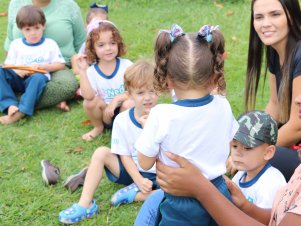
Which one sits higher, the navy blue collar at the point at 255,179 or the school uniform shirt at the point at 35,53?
the school uniform shirt at the point at 35,53

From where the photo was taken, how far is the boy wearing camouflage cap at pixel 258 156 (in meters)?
2.68

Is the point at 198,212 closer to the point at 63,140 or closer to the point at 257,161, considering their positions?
the point at 257,161

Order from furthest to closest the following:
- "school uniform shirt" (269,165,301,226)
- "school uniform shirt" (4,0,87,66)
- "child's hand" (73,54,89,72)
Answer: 1. "school uniform shirt" (4,0,87,66)
2. "child's hand" (73,54,89,72)
3. "school uniform shirt" (269,165,301,226)

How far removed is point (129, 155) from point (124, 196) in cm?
26

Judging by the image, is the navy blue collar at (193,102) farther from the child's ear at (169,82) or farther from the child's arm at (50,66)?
the child's arm at (50,66)

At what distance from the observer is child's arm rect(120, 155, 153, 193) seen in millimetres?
3234

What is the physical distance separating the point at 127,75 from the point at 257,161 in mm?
1043

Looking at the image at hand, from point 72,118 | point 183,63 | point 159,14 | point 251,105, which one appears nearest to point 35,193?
point 72,118

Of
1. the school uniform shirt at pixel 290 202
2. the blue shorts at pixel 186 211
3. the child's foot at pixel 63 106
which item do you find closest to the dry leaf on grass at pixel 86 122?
the child's foot at pixel 63 106

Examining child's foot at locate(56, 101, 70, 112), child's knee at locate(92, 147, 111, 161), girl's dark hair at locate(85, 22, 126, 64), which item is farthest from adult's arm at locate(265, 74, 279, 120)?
child's foot at locate(56, 101, 70, 112)

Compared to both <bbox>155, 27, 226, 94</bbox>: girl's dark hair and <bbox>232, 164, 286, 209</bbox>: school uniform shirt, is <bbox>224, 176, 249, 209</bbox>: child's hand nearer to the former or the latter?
<bbox>232, 164, 286, 209</bbox>: school uniform shirt

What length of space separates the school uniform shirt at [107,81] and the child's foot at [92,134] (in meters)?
0.25

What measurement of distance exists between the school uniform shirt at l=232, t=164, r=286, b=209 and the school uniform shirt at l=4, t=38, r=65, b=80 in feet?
8.66

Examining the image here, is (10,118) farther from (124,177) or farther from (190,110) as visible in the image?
(190,110)
